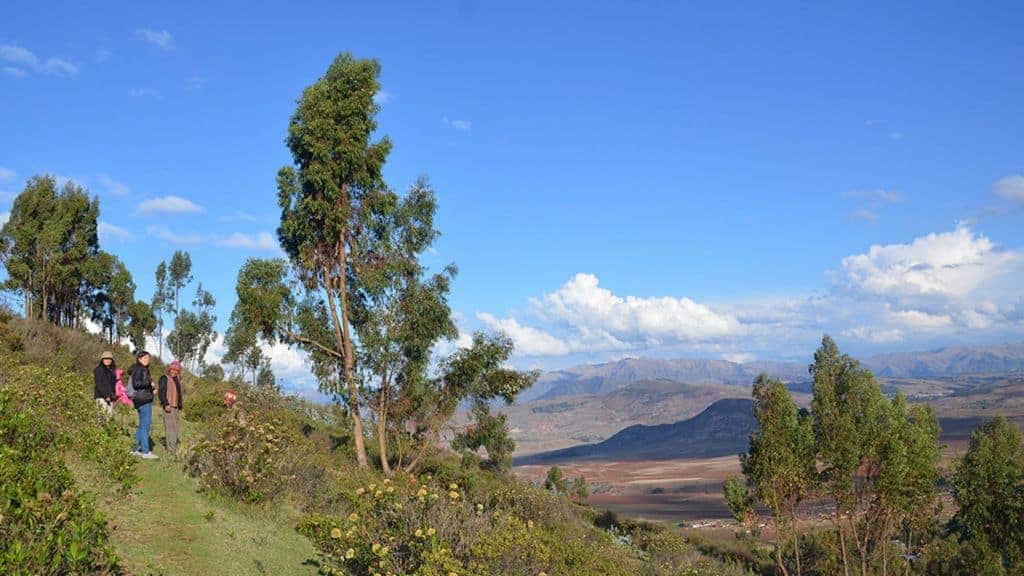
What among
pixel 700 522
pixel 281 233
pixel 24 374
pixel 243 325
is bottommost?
pixel 700 522

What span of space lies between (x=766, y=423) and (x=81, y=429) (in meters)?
24.8

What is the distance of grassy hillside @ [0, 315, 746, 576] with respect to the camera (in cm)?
630

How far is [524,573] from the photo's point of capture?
8.79 meters

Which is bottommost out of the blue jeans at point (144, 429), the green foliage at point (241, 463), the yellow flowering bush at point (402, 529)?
the yellow flowering bush at point (402, 529)

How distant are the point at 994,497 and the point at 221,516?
32.0 meters

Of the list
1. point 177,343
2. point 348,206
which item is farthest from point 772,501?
point 177,343

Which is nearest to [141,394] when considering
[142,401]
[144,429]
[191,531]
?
[142,401]

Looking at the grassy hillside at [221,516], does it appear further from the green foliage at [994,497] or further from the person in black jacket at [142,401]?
the green foliage at [994,497]

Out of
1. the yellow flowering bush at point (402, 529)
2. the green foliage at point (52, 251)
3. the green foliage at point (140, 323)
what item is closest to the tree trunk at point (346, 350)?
the yellow flowering bush at point (402, 529)

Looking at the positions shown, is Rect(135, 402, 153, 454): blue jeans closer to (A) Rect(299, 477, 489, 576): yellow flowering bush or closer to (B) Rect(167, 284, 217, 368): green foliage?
(A) Rect(299, 477, 489, 576): yellow flowering bush

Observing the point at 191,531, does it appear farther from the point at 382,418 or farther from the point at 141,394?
the point at 382,418

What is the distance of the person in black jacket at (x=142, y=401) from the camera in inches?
504

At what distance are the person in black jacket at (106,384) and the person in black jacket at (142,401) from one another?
1.03ft

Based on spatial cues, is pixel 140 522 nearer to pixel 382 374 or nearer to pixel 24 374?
pixel 24 374
